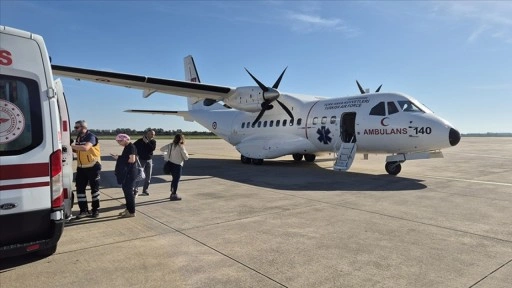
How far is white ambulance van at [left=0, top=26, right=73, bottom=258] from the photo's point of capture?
362cm

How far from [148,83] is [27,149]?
11132 mm

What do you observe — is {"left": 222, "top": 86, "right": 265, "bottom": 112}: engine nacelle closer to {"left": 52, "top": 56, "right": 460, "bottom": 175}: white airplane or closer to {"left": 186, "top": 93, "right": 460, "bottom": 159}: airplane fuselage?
{"left": 52, "top": 56, "right": 460, "bottom": 175}: white airplane

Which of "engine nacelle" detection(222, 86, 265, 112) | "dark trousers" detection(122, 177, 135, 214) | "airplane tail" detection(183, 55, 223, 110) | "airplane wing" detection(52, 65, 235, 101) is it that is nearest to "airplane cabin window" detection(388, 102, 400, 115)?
"engine nacelle" detection(222, 86, 265, 112)

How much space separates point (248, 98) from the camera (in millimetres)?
16891

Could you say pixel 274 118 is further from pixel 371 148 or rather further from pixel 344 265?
pixel 344 265

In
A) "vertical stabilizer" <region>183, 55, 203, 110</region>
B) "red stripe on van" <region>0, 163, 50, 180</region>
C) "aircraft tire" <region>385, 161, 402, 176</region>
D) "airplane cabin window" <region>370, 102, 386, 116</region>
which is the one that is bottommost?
"aircraft tire" <region>385, 161, 402, 176</region>

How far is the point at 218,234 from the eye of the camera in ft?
18.3

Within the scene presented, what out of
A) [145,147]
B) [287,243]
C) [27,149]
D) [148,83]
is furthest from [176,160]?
[148,83]

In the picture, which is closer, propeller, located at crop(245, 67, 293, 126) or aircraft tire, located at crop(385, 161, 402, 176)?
aircraft tire, located at crop(385, 161, 402, 176)

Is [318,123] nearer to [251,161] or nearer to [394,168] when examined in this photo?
[394,168]

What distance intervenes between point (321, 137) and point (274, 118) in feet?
11.1

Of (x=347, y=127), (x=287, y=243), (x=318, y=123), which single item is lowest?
(x=287, y=243)

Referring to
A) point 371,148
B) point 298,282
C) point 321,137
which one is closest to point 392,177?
point 371,148

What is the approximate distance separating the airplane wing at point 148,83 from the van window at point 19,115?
1016 centimetres
